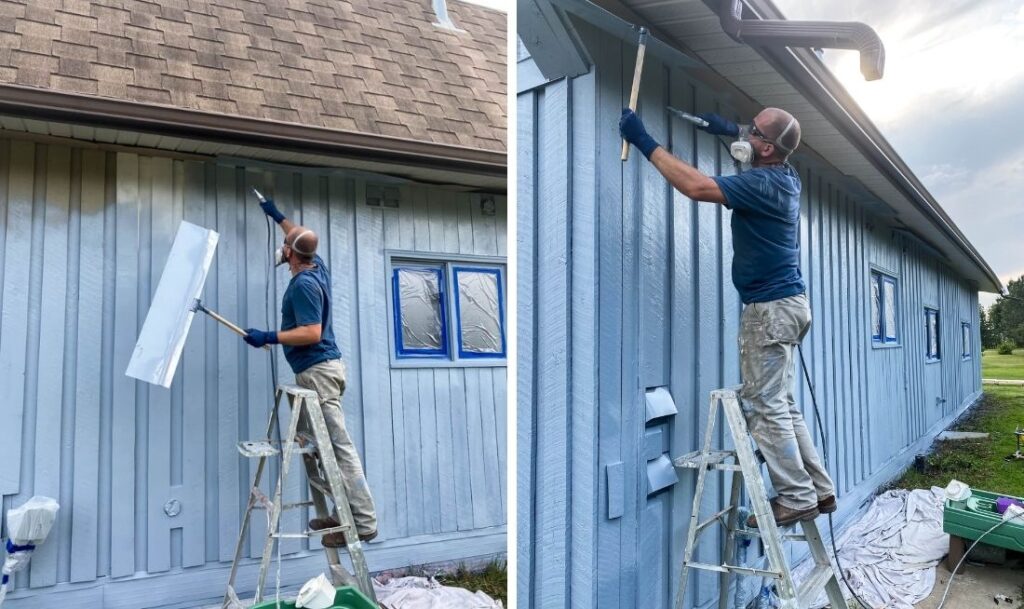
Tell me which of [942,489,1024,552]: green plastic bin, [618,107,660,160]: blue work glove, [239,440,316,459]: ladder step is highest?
[618,107,660,160]: blue work glove

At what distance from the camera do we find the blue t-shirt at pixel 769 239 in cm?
186

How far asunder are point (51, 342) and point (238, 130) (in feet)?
3.74

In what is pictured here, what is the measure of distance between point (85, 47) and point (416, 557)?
2735 millimetres

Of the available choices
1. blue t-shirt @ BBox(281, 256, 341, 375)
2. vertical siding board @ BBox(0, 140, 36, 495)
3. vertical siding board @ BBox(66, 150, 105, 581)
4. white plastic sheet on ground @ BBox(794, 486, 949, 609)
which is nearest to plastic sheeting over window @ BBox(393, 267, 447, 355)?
blue t-shirt @ BBox(281, 256, 341, 375)

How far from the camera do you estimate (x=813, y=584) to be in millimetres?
2012

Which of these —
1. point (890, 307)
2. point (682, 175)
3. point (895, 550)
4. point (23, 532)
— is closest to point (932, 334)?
point (890, 307)

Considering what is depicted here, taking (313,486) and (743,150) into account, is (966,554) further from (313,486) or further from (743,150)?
(313,486)

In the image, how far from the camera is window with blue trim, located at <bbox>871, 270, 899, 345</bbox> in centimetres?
487

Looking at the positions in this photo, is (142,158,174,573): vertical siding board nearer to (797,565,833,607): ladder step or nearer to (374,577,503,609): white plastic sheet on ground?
(374,577,503,609): white plastic sheet on ground

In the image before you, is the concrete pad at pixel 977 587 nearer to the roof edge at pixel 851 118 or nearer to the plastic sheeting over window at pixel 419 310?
the roof edge at pixel 851 118

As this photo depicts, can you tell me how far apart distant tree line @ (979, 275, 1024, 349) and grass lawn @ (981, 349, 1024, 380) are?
46 mm

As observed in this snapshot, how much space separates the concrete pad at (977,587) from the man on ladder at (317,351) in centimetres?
246

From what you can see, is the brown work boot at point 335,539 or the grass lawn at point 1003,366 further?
the grass lawn at point 1003,366

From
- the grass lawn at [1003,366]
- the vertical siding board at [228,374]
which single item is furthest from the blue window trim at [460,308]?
the grass lawn at [1003,366]
